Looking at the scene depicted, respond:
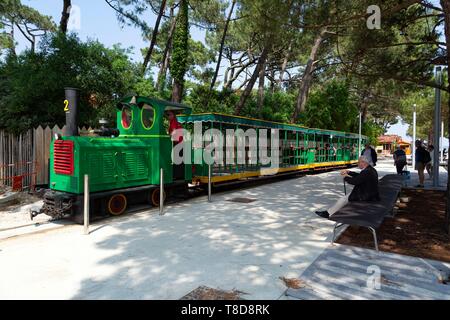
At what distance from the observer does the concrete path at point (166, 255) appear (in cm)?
371

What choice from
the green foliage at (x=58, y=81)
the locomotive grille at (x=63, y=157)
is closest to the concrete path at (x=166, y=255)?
the locomotive grille at (x=63, y=157)

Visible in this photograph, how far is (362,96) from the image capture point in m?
39.1

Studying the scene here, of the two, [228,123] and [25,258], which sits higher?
[228,123]

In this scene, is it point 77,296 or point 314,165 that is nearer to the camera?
point 77,296

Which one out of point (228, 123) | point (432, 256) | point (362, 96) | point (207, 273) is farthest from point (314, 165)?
point (362, 96)

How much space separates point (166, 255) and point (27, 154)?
7.61 meters

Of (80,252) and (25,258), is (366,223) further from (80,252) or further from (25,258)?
(25,258)

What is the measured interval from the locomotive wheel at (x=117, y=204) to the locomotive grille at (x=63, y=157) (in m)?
1.12

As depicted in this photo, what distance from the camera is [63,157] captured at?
689cm

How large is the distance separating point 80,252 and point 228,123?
268 inches

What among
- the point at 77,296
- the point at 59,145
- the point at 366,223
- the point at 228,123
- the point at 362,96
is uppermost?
the point at 362,96

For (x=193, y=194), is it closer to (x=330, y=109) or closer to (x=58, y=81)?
(x=58, y=81)

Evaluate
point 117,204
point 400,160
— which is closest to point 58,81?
point 117,204

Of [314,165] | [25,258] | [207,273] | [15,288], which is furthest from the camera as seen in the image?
[314,165]
